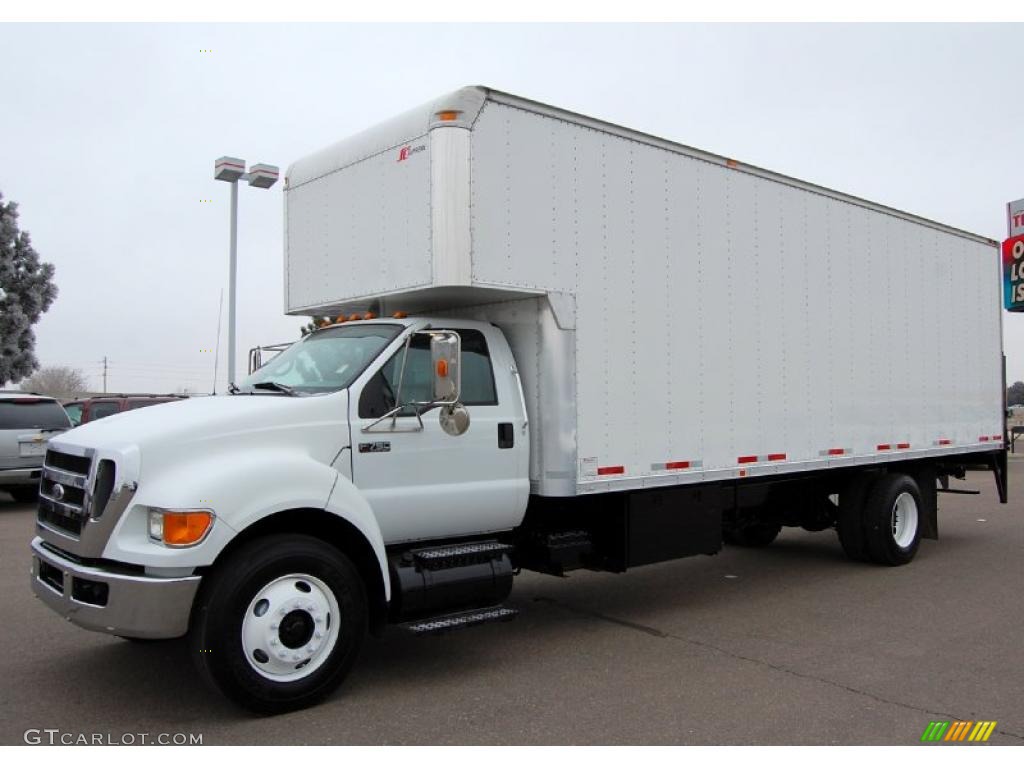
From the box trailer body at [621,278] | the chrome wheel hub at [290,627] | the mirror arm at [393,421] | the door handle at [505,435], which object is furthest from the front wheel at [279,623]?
the box trailer body at [621,278]

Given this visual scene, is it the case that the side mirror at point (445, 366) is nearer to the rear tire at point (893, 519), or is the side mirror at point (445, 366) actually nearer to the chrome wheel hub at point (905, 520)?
the rear tire at point (893, 519)

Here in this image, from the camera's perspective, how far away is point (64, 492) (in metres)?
5.18

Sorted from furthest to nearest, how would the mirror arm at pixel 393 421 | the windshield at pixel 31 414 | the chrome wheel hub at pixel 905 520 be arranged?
the windshield at pixel 31 414 < the chrome wheel hub at pixel 905 520 < the mirror arm at pixel 393 421

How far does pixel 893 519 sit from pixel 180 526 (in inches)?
297

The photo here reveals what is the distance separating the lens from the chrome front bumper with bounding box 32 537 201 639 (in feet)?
14.9

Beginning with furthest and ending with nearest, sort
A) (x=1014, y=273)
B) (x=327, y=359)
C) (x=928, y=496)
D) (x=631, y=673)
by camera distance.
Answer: (x=1014, y=273), (x=928, y=496), (x=327, y=359), (x=631, y=673)

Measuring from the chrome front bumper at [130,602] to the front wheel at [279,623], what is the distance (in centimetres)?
14

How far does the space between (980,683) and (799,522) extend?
4.32 meters

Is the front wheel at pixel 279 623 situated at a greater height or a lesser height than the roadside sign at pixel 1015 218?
lesser

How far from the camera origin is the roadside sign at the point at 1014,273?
21484 mm

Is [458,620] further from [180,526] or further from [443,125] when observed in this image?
[443,125]

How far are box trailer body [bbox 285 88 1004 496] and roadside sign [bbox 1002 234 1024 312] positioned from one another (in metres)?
14.8

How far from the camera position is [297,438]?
523 centimetres
